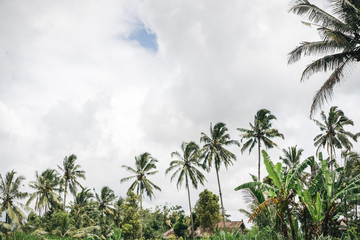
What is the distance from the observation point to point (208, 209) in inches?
1517

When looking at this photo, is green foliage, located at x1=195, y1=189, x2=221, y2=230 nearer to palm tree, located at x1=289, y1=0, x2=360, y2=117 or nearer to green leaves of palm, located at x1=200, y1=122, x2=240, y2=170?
green leaves of palm, located at x1=200, y1=122, x2=240, y2=170

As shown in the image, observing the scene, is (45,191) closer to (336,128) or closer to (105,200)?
(105,200)

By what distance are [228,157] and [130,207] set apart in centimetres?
1392

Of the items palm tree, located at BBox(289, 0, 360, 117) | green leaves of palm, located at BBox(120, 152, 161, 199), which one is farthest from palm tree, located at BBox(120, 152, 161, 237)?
palm tree, located at BBox(289, 0, 360, 117)

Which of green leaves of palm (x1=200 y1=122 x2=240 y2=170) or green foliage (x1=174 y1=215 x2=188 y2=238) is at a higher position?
green leaves of palm (x1=200 y1=122 x2=240 y2=170)

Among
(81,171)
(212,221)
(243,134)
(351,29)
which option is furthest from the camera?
(81,171)

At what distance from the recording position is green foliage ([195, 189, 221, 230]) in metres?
38.1

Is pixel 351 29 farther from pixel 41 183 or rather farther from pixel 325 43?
pixel 41 183

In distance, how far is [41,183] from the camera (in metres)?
39.2

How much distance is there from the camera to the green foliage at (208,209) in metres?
38.1

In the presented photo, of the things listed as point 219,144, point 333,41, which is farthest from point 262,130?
point 333,41

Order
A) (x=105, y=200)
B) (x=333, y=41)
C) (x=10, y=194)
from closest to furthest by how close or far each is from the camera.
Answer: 1. (x=333, y=41)
2. (x=10, y=194)
3. (x=105, y=200)

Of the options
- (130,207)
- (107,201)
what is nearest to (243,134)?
(130,207)

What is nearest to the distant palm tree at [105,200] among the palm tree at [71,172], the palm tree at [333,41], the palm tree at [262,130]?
the palm tree at [71,172]
